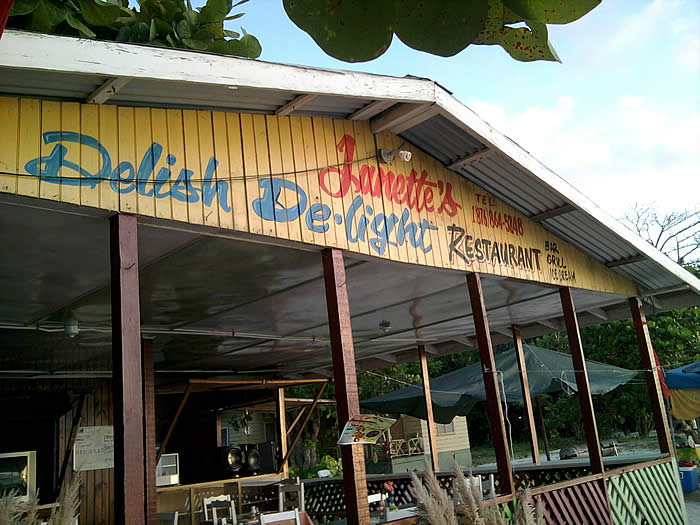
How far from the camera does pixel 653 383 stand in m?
9.58

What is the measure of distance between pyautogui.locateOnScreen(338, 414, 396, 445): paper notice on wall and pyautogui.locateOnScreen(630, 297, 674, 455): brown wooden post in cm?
590

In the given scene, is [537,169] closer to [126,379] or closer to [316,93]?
[316,93]

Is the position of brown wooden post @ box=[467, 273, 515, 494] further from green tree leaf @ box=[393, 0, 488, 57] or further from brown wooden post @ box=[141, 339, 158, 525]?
green tree leaf @ box=[393, 0, 488, 57]

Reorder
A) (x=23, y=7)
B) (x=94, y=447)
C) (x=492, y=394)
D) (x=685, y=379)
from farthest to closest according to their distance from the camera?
Result: 1. (x=685, y=379)
2. (x=94, y=447)
3. (x=492, y=394)
4. (x=23, y=7)

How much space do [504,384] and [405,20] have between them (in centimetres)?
1016

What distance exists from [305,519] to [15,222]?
3866mm

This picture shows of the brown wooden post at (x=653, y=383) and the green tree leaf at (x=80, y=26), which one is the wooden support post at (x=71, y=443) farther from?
the brown wooden post at (x=653, y=383)

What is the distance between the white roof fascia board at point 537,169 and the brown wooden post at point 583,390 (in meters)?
1.05

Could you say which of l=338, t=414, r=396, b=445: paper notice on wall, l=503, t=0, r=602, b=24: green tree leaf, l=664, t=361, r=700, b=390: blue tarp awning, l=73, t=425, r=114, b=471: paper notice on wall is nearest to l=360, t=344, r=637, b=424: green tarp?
→ l=664, t=361, r=700, b=390: blue tarp awning

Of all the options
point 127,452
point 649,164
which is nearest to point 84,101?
point 127,452

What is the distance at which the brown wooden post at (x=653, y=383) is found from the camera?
938cm

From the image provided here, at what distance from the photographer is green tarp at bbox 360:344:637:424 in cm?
1014

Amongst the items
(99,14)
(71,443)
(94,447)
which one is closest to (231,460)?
(94,447)

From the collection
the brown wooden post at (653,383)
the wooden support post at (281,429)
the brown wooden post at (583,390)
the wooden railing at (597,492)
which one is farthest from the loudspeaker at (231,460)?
the brown wooden post at (653,383)
